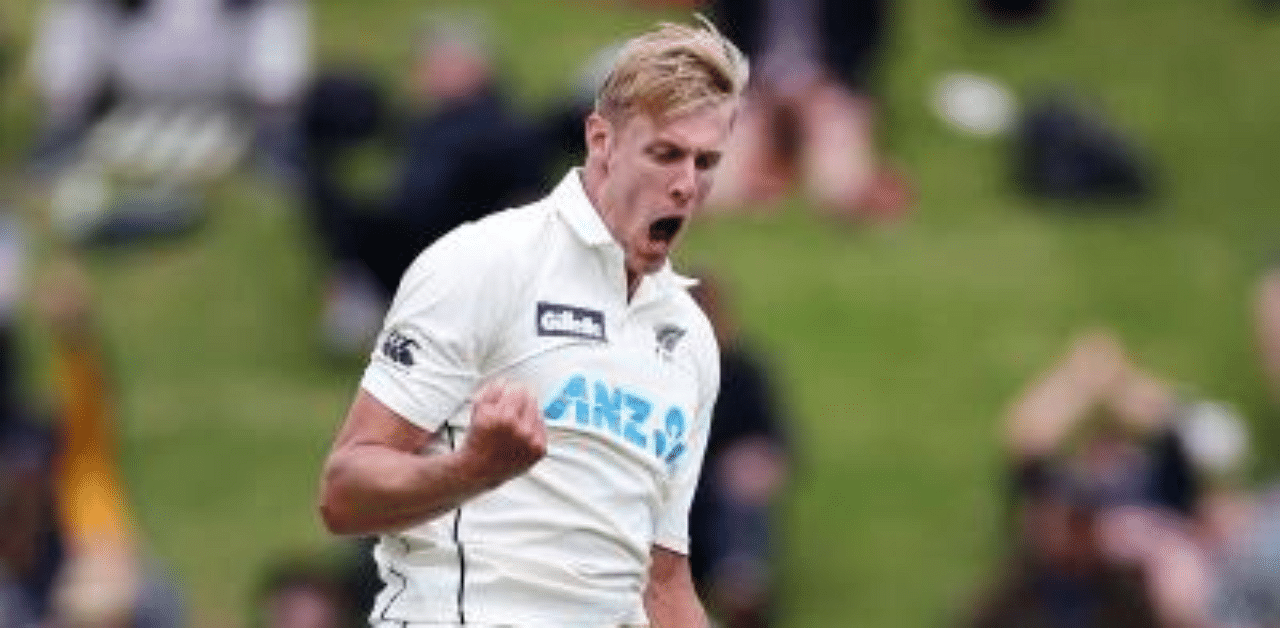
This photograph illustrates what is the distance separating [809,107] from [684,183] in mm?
10023

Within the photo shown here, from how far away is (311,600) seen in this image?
12.9 m

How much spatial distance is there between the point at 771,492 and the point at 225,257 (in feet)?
13.3

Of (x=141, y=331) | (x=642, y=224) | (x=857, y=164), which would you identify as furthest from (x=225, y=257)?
(x=642, y=224)

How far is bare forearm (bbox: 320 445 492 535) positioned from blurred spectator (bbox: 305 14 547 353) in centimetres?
886

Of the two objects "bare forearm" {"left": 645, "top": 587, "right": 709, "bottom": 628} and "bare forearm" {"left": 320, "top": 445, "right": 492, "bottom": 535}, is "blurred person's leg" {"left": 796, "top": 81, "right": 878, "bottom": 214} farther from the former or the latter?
"bare forearm" {"left": 320, "top": 445, "right": 492, "bottom": 535}

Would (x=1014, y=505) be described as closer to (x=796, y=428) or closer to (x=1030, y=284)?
(x=796, y=428)

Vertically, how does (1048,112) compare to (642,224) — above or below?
below

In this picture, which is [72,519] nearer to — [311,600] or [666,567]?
[311,600]

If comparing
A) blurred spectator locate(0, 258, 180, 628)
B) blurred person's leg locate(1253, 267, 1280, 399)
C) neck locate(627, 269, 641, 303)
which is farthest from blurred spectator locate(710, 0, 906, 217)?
neck locate(627, 269, 641, 303)

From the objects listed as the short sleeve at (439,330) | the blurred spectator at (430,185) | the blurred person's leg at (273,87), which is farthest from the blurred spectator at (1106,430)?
the short sleeve at (439,330)

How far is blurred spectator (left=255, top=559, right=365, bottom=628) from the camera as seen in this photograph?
12.8 meters

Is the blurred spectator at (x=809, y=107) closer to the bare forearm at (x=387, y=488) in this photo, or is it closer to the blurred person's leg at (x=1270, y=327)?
the blurred person's leg at (x=1270, y=327)

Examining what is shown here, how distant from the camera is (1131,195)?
1733 centimetres

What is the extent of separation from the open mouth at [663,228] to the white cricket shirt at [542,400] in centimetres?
7
